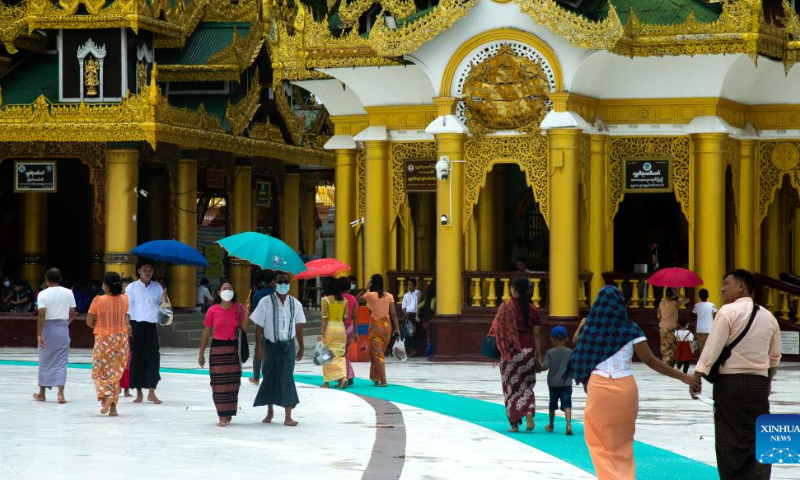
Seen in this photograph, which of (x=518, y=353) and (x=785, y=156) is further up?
(x=785, y=156)

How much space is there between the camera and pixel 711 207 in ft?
77.9

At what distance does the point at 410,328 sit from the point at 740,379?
1573 cm

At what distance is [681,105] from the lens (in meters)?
23.9

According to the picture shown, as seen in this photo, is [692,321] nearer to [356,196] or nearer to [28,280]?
[356,196]

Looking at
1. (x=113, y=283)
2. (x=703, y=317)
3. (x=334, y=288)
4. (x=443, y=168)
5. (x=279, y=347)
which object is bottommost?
(x=703, y=317)

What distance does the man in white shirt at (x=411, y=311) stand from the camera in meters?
24.8

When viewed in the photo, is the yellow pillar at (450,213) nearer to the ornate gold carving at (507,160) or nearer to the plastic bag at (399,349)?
the ornate gold carving at (507,160)

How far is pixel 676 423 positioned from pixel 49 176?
18.1m

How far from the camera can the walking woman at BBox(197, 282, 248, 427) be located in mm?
14148

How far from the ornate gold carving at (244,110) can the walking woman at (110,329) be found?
16.2m

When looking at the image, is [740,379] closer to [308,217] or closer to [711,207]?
[711,207]

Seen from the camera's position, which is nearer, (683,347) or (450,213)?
(683,347)

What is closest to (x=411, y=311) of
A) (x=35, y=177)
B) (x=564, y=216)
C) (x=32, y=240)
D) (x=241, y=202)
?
(x=564, y=216)

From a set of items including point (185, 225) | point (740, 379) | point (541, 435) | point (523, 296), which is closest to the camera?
point (740, 379)
